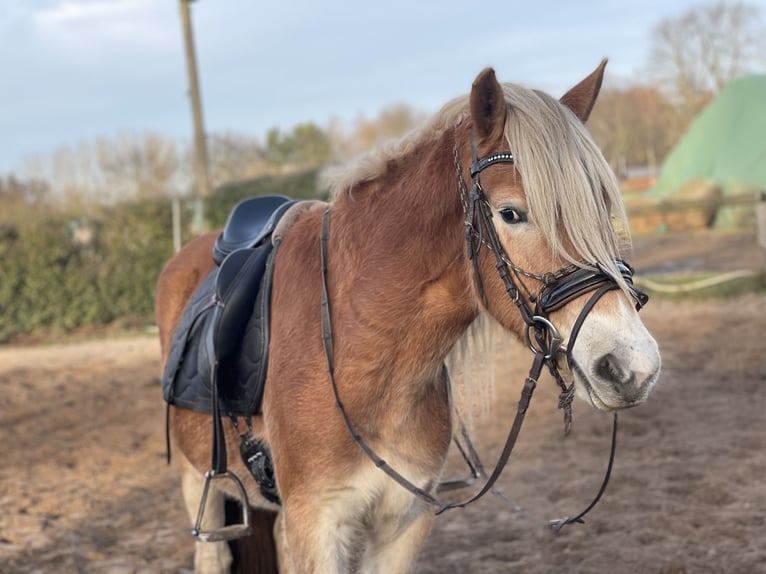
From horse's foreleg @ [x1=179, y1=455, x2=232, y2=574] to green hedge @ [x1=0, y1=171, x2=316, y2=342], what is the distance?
38.2 feet

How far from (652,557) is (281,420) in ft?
7.20

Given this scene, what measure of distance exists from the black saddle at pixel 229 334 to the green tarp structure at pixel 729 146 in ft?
Result: 67.3

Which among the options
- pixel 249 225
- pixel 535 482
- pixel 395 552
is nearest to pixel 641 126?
pixel 535 482

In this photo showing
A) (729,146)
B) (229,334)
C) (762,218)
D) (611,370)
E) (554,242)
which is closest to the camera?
(611,370)

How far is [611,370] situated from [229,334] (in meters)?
1.38

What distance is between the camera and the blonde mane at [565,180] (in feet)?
5.89

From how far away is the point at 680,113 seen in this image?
3419cm

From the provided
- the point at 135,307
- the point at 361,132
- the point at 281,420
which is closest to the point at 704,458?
the point at 281,420

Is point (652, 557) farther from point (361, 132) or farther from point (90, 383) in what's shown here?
point (361, 132)

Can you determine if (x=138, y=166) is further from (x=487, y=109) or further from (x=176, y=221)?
(x=487, y=109)

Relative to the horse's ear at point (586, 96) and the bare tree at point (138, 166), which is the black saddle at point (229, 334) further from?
the bare tree at point (138, 166)

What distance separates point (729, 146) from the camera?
22938 mm

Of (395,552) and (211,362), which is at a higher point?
(211,362)

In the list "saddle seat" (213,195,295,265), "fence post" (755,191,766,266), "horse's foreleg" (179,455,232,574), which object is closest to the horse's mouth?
"saddle seat" (213,195,295,265)
